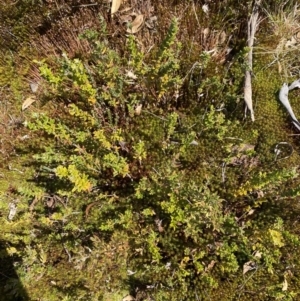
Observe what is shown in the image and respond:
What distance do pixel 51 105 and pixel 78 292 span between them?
146cm

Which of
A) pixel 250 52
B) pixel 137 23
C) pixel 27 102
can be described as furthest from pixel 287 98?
pixel 27 102

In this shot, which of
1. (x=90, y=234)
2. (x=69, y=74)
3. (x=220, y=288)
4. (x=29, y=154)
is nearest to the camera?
(x=69, y=74)

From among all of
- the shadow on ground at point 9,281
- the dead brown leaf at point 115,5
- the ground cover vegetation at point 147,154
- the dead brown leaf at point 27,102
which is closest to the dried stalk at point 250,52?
A: the ground cover vegetation at point 147,154

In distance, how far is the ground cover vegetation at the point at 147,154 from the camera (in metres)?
2.71

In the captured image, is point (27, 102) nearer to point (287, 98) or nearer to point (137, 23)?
point (137, 23)

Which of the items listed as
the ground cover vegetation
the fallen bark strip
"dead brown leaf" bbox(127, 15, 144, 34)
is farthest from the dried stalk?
"dead brown leaf" bbox(127, 15, 144, 34)

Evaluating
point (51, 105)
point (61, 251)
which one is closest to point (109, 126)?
point (51, 105)

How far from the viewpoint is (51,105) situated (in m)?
3.24

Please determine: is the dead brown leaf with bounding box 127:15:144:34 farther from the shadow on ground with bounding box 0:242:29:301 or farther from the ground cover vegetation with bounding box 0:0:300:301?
the shadow on ground with bounding box 0:242:29:301

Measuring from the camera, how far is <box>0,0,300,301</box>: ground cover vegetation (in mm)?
2705

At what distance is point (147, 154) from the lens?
300cm

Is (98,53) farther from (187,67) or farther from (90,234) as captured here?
(90,234)

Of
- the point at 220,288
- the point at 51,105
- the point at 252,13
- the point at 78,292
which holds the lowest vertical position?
the point at 78,292

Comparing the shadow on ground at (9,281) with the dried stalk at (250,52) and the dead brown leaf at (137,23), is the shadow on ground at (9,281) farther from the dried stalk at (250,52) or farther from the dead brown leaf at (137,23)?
the dried stalk at (250,52)
